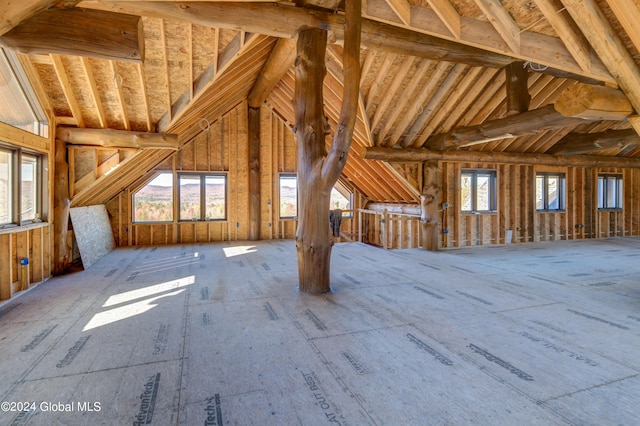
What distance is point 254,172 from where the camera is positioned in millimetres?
9336

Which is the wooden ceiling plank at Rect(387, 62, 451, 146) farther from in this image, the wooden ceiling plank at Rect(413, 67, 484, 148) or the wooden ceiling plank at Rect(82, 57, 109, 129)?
the wooden ceiling plank at Rect(82, 57, 109, 129)

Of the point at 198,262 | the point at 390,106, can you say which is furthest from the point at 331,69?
the point at 198,262

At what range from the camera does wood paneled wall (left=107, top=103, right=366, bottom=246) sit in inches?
336

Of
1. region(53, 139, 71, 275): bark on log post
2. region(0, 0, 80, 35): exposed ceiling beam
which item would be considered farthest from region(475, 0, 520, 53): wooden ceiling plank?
region(53, 139, 71, 275): bark on log post

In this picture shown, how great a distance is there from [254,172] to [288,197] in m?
1.38

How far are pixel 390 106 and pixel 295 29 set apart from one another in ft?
9.50

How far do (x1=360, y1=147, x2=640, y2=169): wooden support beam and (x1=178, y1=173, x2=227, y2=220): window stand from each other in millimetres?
4623

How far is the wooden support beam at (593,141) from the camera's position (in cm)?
659

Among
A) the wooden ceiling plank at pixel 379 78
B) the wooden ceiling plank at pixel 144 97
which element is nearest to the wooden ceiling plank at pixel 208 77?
the wooden ceiling plank at pixel 144 97

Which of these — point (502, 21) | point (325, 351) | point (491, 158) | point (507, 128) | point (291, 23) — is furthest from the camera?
point (491, 158)

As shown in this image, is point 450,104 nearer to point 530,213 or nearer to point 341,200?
point 530,213

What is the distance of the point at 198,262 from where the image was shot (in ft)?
20.4

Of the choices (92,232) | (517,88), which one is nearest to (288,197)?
(92,232)

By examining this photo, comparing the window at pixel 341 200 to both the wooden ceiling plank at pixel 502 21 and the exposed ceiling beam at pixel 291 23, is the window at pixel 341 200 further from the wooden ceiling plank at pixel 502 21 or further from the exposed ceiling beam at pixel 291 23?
the wooden ceiling plank at pixel 502 21
